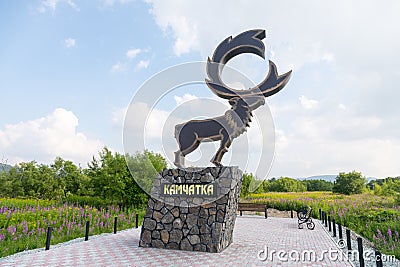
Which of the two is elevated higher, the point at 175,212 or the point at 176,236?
the point at 175,212

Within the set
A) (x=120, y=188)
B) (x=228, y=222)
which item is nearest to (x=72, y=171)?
(x=120, y=188)

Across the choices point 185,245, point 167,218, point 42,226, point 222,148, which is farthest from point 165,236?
point 42,226

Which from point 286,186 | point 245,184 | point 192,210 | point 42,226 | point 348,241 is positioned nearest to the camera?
point 348,241

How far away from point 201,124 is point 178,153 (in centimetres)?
98

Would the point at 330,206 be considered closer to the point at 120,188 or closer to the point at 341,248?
the point at 341,248

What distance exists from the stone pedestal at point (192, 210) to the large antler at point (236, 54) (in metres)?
2.04

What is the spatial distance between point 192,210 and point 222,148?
170 centimetres

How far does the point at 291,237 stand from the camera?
838cm

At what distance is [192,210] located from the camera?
664 cm

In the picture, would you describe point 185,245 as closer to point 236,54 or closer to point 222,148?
point 222,148

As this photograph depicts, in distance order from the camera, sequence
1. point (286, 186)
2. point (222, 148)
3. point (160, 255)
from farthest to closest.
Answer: point (286, 186)
point (222, 148)
point (160, 255)

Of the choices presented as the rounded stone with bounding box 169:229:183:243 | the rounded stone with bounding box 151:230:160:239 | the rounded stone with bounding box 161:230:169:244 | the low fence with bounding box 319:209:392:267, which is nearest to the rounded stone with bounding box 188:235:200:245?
the rounded stone with bounding box 169:229:183:243

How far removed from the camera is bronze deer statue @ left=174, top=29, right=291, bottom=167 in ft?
22.7

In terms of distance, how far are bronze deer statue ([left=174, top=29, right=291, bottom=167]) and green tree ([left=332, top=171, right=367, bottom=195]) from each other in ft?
88.2
